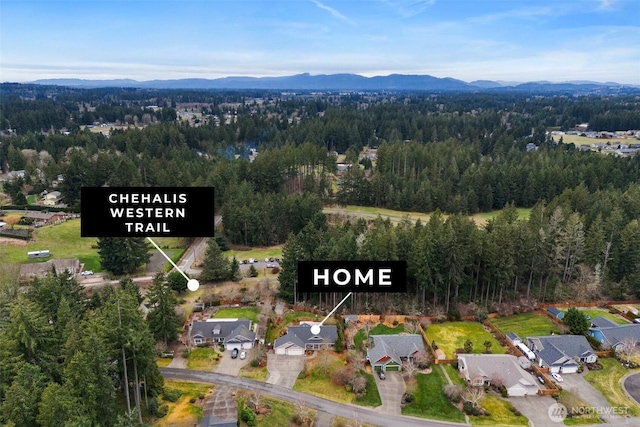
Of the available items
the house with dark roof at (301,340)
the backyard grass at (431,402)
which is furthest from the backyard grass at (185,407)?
the backyard grass at (431,402)

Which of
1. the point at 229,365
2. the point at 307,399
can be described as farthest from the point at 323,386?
the point at 229,365

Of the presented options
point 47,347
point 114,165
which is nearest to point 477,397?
point 47,347

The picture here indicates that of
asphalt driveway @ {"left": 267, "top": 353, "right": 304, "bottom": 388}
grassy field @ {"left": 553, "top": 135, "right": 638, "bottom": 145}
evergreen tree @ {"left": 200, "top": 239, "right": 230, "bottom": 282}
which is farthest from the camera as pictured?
grassy field @ {"left": 553, "top": 135, "right": 638, "bottom": 145}

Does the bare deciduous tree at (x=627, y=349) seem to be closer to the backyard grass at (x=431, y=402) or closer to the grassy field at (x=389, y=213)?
the backyard grass at (x=431, y=402)

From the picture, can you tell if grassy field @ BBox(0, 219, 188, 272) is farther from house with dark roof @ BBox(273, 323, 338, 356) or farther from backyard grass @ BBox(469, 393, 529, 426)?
backyard grass @ BBox(469, 393, 529, 426)

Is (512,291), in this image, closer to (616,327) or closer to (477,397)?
(616,327)

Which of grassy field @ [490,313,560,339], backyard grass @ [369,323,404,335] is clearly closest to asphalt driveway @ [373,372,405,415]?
backyard grass @ [369,323,404,335]
